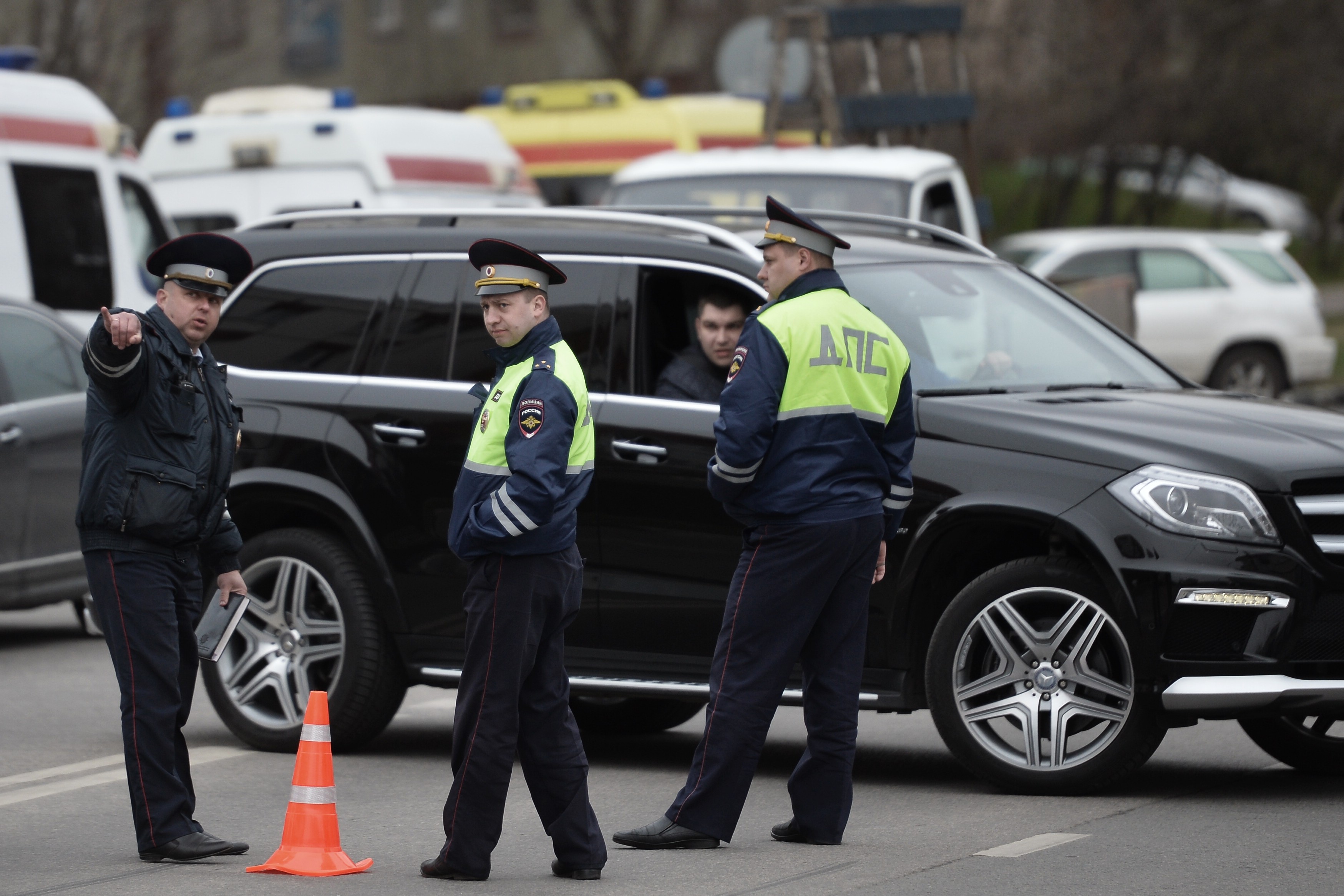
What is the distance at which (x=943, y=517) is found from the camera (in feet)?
22.7

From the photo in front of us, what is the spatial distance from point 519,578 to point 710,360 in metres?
1.90

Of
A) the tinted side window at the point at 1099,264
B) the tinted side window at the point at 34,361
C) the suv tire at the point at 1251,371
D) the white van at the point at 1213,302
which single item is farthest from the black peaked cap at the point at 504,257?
the suv tire at the point at 1251,371

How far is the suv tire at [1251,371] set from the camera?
68.2 ft

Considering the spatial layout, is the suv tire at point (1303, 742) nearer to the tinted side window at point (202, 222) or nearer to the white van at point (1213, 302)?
the tinted side window at point (202, 222)

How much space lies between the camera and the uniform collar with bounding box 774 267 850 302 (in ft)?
20.4

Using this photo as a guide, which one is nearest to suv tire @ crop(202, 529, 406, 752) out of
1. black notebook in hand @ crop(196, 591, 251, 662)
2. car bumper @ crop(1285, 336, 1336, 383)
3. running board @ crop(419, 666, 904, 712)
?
running board @ crop(419, 666, 904, 712)

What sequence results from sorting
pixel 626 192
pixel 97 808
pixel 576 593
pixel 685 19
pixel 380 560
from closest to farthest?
pixel 576 593 < pixel 97 808 < pixel 380 560 < pixel 626 192 < pixel 685 19

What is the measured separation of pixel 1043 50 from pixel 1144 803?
95.2ft

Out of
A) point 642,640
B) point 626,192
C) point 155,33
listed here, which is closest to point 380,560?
point 642,640

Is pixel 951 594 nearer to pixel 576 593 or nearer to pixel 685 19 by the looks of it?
pixel 576 593

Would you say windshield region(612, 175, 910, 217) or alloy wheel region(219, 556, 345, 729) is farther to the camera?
windshield region(612, 175, 910, 217)

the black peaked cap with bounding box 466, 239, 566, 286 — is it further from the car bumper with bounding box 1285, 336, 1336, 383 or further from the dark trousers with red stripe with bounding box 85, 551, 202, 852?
the car bumper with bounding box 1285, 336, 1336, 383

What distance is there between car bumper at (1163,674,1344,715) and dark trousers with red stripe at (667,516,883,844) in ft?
3.38

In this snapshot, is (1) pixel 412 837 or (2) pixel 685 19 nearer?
(1) pixel 412 837
